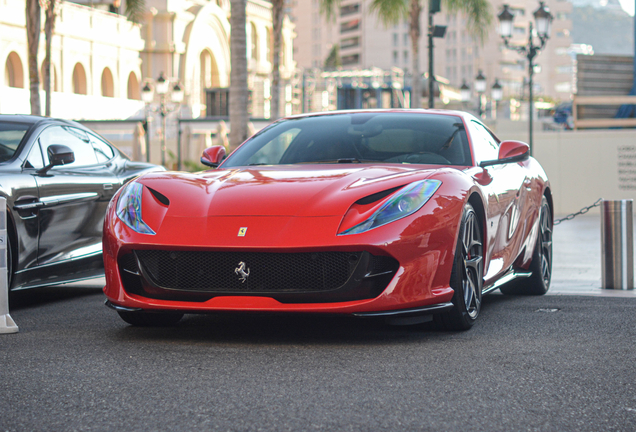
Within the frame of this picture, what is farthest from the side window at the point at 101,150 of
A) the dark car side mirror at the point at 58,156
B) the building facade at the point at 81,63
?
the building facade at the point at 81,63

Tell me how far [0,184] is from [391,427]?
3789 millimetres

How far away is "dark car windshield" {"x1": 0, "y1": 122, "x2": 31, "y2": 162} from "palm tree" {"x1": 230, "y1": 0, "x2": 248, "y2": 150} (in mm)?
8514

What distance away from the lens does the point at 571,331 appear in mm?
4926

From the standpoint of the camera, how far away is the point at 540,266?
6785 millimetres

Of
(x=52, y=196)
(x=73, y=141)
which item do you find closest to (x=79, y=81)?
(x=73, y=141)

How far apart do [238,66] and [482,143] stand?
9636 mm

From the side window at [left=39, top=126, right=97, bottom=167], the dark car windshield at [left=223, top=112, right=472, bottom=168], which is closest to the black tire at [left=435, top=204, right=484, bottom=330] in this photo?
the dark car windshield at [left=223, top=112, right=472, bottom=168]

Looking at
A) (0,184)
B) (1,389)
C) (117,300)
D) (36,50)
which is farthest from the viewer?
(36,50)

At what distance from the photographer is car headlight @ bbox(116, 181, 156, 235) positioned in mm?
4517

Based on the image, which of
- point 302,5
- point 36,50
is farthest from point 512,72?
point 36,50

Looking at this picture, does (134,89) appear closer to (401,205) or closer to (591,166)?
(591,166)

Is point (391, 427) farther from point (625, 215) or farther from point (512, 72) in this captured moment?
point (512, 72)

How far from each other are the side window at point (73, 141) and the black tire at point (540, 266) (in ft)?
11.4

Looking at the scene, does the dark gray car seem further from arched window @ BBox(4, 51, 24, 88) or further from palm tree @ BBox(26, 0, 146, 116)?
arched window @ BBox(4, 51, 24, 88)
